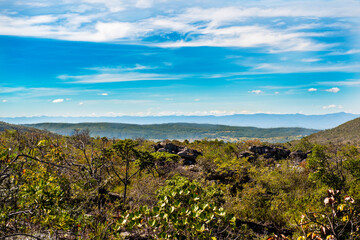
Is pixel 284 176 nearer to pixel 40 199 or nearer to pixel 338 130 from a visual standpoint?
pixel 40 199

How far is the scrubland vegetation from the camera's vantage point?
Answer: 4.80 m

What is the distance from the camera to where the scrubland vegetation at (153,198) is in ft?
15.7

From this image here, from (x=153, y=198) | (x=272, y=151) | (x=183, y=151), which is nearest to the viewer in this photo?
(x=153, y=198)

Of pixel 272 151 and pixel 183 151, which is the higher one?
pixel 183 151

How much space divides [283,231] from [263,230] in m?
1.21

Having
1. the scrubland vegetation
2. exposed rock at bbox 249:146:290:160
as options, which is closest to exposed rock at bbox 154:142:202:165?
the scrubland vegetation

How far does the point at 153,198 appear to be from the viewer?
14695 mm

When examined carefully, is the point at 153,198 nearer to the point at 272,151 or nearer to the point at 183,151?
the point at 183,151

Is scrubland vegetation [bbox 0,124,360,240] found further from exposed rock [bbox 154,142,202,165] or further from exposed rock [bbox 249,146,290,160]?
exposed rock [bbox 249,146,290,160]

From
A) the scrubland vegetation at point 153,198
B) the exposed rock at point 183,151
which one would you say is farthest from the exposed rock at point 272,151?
the scrubland vegetation at point 153,198

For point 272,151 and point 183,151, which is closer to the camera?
Result: point 183,151

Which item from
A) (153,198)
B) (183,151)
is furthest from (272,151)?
(153,198)

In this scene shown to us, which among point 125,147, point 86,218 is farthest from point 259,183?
point 86,218

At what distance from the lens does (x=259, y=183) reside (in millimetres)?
19125
